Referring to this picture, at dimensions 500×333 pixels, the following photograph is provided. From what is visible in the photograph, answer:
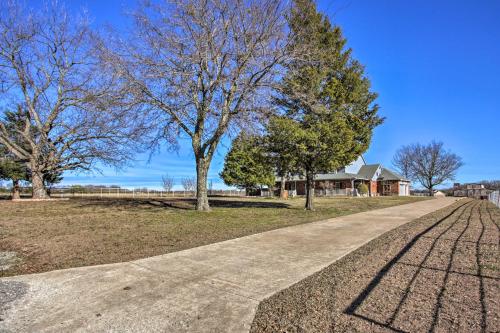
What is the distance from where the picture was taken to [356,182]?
155 ft

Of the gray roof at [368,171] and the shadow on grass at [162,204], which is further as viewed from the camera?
the gray roof at [368,171]

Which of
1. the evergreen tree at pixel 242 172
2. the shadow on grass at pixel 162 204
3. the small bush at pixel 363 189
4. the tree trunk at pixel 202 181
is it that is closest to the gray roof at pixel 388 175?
the small bush at pixel 363 189

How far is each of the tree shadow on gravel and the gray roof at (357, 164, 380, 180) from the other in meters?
41.9

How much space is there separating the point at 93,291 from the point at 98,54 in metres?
11.4

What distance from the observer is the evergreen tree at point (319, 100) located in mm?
14227

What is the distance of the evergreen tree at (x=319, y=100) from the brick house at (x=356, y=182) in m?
26.1

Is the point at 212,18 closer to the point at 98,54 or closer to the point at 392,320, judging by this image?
the point at 98,54

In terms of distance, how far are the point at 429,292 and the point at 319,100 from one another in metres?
12.6

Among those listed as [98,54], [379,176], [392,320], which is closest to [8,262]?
[392,320]

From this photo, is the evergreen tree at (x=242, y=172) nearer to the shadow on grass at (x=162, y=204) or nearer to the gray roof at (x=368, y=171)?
the shadow on grass at (x=162, y=204)

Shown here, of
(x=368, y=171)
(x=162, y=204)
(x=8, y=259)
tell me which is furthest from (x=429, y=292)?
(x=368, y=171)

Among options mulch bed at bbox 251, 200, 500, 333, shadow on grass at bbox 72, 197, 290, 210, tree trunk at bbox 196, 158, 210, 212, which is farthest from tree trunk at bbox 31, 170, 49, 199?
mulch bed at bbox 251, 200, 500, 333

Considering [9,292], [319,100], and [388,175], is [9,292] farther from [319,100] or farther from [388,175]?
[388,175]

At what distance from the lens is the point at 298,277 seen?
4.62m
